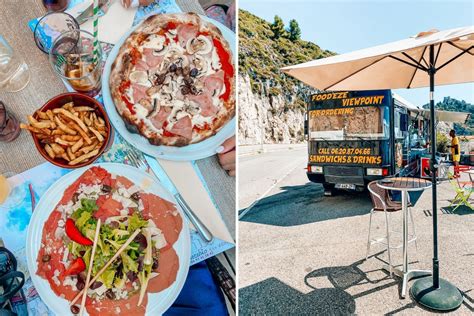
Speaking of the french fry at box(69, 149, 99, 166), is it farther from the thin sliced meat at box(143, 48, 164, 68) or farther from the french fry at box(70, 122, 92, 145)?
the thin sliced meat at box(143, 48, 164, 68)

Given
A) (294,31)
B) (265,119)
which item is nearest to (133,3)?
(265,119)

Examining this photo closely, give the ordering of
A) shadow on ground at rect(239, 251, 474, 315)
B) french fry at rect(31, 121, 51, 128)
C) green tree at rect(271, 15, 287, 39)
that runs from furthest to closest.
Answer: green tree at rect(271, 15, 287, 39), shadow on ground at rect(239, 251, 474, 315), french fry at rect(31, 121, 51, 128)

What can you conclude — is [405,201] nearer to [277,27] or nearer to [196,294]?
[196,294]

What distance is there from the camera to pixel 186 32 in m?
1.53

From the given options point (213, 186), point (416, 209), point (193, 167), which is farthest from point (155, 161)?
point (416, 209)

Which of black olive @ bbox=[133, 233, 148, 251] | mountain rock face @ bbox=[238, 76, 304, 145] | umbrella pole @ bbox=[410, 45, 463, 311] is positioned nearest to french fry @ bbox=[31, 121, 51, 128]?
black olive @ bbox=[133, 233, 148, 251]

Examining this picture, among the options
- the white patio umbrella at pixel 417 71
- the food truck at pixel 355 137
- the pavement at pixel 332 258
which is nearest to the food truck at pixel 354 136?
the food truck at pixel 355 137

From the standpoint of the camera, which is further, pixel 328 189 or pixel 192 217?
pixel 328 189

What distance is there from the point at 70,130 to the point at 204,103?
1.79 ft

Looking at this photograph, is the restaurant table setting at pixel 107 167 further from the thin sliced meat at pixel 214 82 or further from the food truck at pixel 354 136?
the food truck at pixel 354 136

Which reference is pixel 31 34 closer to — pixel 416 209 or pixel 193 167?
pixel 193 167

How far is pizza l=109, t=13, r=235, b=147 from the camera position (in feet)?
4.87

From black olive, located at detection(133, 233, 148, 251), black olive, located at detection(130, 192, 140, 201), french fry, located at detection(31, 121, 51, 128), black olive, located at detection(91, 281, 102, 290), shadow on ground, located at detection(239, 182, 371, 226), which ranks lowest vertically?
shadow on ground, located at detection(239, 182, 371, 226)

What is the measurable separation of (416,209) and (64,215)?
15.8 feet
